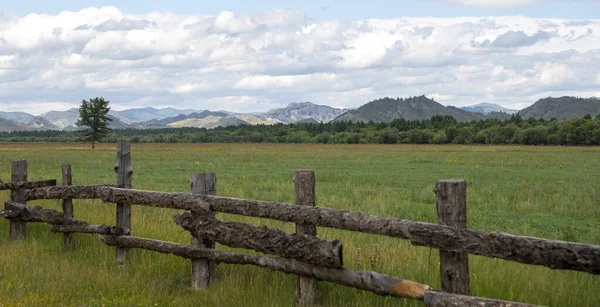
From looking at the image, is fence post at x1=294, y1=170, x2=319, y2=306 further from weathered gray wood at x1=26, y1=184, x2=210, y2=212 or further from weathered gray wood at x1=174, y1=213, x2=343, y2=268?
weathered gray wood at x1=26, y1=184, x2=210, y2=212

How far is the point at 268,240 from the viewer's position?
6715 mm

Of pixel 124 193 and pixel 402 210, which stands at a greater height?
pixel 124 193

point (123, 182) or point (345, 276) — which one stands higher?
point (123, 182)

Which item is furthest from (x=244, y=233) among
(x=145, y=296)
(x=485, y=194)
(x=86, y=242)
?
(x=485, y=194)

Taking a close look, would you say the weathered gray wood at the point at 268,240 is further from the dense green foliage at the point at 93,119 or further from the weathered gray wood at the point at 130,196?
the dense green foliage at the point at 93,119

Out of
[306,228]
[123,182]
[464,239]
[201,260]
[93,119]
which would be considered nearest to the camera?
[464,239]

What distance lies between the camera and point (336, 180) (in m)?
32.3

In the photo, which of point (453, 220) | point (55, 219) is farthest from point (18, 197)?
point (453, 220)

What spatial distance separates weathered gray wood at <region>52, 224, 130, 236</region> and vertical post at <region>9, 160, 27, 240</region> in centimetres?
130

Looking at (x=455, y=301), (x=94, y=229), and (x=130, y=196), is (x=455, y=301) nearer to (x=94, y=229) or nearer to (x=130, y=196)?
(x=130, y=196)

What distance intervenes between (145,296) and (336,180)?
998 inches

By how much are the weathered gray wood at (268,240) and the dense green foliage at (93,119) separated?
354 ft

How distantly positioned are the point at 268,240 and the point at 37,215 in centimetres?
605

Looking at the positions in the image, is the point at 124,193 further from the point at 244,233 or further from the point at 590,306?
the point at 590,306
